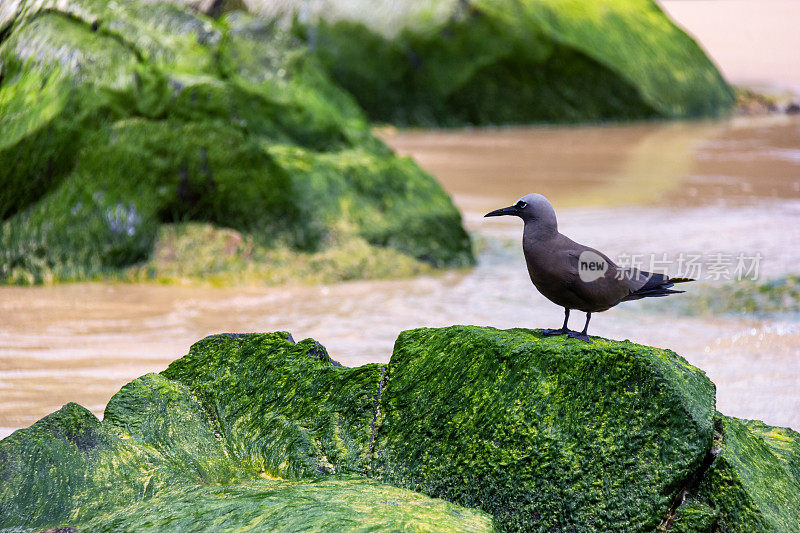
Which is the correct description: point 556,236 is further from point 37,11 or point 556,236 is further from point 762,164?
point 762,164

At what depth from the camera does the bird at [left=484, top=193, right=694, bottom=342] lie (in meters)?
3.16

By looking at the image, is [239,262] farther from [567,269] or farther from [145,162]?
[567,269]

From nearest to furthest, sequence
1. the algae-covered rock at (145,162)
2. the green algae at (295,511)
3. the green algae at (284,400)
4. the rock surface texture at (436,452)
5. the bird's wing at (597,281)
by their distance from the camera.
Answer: the green algae at (295,511) < the rock surface texture at (436,452) < the bird's wing at (597,281) < the green algae at (284,400) < the algae-covered rock at (145,162)

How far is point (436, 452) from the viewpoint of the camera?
10.3 feet

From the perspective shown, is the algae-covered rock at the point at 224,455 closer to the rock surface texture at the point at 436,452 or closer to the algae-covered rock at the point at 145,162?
the rock surface texture at the point at 436,452

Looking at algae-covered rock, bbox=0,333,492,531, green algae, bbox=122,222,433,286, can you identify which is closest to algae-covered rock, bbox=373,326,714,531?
Answer: algae-covered rock, bbox=0,333,492,531

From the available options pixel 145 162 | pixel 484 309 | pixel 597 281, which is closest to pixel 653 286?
pixel 597 281

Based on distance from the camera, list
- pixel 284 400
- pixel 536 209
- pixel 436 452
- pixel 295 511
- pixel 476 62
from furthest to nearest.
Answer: pixel 476 62, pixel 284 400, pixel 536 209, pixel 436 452, pixel 295 511

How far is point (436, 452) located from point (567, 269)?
0.77 m

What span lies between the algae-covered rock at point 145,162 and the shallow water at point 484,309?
436mm

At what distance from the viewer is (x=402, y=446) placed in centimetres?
321

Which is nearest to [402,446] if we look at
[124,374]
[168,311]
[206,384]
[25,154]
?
[206,384]

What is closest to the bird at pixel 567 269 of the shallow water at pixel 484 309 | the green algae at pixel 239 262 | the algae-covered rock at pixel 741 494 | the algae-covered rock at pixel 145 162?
the algae-covered rock at pixel 741 494

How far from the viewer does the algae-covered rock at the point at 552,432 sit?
113 inches
